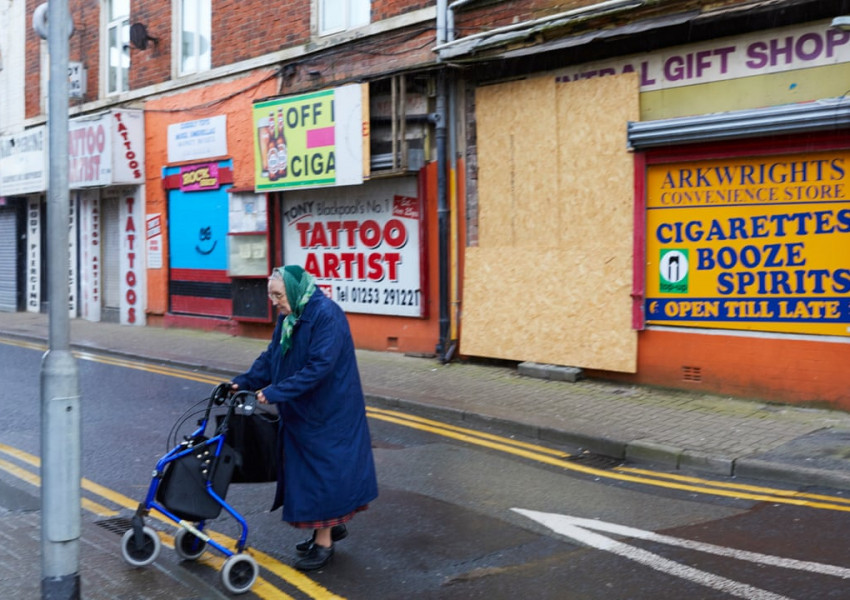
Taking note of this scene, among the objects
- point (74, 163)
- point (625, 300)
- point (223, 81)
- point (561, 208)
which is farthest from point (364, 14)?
point (74, 163)

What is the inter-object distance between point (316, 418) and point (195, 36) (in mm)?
14738

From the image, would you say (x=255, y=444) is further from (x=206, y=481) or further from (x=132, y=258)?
(x=132, y=258)

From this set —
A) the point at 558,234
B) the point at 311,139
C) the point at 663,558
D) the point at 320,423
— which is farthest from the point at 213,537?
the point at 311,139

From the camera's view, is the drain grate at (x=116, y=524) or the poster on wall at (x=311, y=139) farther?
the poster on wall at (x=311, y=139)

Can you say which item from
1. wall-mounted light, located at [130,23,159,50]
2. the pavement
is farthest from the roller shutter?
the pavement

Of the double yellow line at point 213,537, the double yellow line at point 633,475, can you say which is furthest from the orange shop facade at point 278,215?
the double yellow line at point 213,537

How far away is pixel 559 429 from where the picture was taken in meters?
8.90

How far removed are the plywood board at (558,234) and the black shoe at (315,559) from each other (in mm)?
6315

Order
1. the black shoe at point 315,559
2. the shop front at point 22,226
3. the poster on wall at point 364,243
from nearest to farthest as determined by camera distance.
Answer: the black shoe at point 315,559, the poster on wall at point 364,243, the shop front at point 22,226

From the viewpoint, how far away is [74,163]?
20891 millimetres

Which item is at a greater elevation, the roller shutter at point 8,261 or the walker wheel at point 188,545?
the roller shutter at point 8,261

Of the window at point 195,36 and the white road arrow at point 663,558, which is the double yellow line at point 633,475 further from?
the window at point 195,36

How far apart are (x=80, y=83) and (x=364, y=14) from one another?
970 cm

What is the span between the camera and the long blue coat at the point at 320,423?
5270 millimetres
